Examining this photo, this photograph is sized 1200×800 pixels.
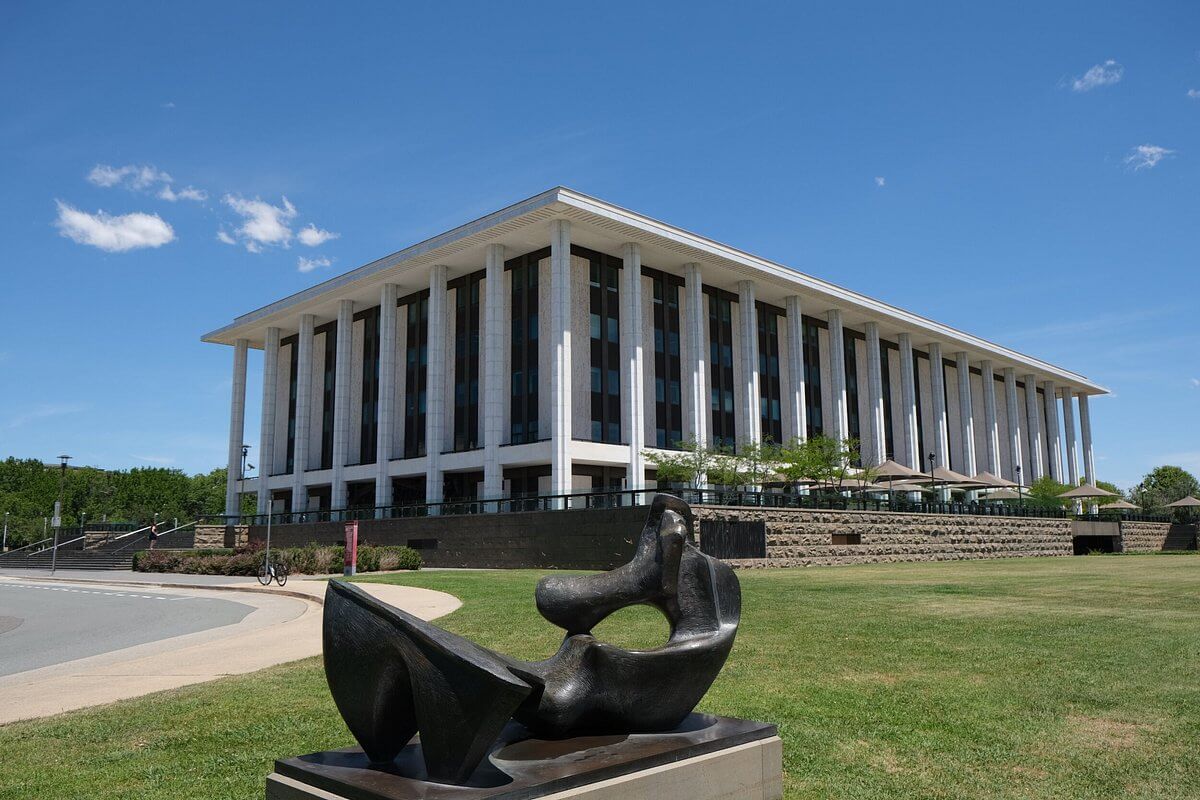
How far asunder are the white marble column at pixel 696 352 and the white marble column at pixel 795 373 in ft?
22.3

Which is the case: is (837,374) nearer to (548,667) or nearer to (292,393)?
Answer: (292,393)

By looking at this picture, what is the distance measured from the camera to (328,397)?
61438 millimetres

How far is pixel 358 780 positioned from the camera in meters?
4.29

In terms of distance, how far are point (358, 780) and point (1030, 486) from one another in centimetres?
8365

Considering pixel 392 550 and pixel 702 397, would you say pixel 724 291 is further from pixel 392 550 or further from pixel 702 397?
pixel 392 550

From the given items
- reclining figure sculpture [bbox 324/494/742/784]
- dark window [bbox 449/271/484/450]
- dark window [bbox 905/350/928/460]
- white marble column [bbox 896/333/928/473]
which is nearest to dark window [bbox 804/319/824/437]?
white marble column [bbox 896/333/928/473]

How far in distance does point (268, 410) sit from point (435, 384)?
66.4 feet

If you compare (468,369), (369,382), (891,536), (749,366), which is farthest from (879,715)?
(369,382)

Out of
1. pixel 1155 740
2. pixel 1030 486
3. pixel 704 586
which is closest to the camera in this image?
pixel 704 586

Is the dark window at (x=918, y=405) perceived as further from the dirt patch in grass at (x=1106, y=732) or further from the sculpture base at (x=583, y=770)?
the sculpture base at (x=583, y=770)

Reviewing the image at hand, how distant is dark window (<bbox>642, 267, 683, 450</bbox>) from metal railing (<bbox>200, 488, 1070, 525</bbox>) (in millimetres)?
9068

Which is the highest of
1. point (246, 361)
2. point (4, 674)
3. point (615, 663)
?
point (246, 361)

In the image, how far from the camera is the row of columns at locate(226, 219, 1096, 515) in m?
44.2

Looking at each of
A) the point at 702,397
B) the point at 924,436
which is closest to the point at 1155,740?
the point at 702,397
